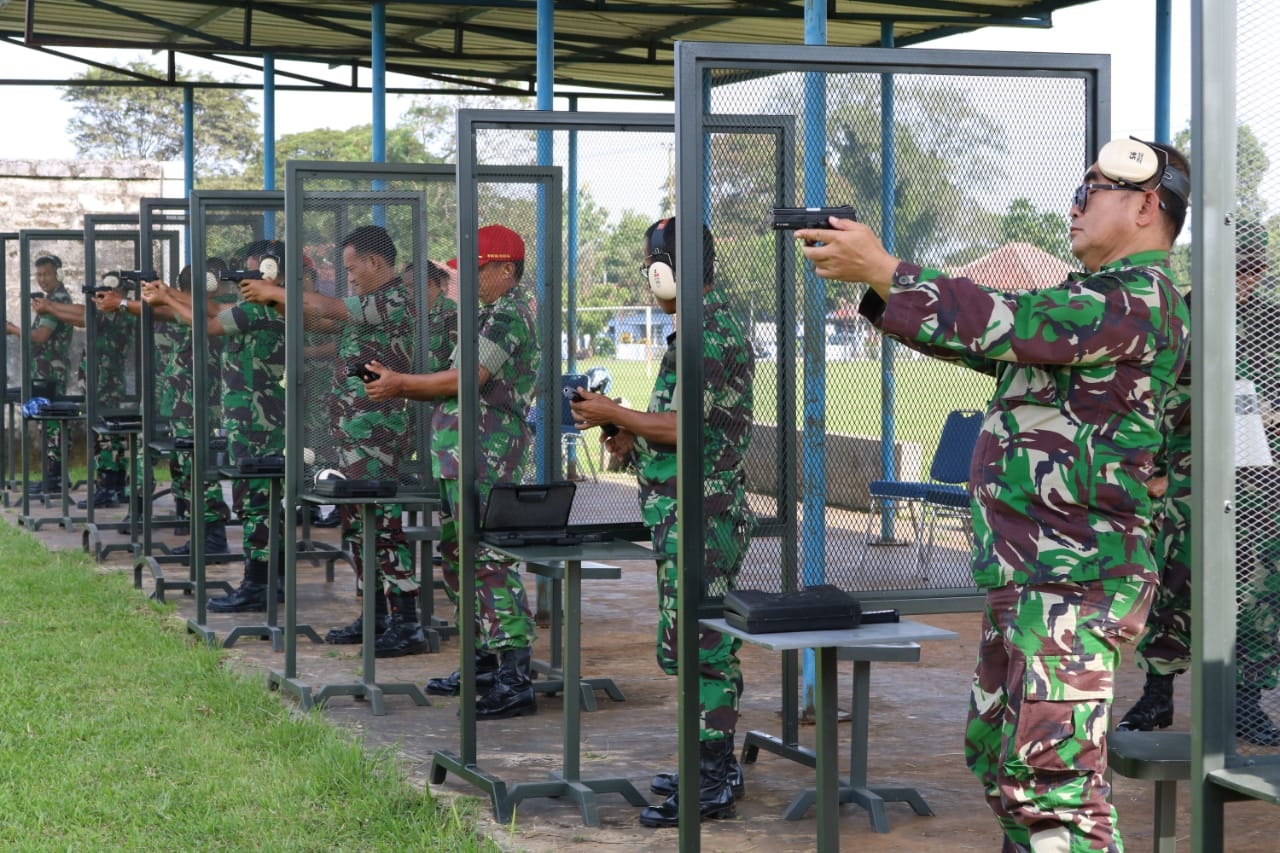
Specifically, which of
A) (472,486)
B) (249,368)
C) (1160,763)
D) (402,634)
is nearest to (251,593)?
(249,368)

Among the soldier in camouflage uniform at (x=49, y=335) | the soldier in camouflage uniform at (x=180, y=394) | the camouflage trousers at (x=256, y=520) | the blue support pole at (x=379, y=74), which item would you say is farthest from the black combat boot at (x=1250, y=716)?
the soldier in camouflage uniform at (x=49, y=335)

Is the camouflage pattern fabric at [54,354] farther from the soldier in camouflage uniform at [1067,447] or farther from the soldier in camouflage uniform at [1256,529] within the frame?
the soldier in camouflage uniform at [1256,529]

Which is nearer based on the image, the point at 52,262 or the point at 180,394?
the point at 180,394

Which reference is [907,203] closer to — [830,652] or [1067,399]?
[1067,399]

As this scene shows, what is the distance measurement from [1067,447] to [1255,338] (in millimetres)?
556

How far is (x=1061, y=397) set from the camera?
3439 mm

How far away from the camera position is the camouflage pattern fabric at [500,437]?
258 inches

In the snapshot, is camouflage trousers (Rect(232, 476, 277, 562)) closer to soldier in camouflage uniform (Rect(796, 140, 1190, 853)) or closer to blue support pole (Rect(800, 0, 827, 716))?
blue support pole (Rect(800, 0, 827, 716))

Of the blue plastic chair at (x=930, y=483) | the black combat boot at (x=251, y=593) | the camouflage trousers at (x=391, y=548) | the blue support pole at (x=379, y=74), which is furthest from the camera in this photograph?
the blue support pole at (x=379, y=74)

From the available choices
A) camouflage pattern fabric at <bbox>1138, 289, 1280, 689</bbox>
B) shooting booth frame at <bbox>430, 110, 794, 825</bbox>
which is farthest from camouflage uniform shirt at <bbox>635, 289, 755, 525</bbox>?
camouflage pattern fabric at <bbox>1138, 289, 1280, 689</bbox>

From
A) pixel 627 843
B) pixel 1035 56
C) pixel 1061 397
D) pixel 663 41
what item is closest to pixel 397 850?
pixel 627 843

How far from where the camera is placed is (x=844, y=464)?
14.9 feet

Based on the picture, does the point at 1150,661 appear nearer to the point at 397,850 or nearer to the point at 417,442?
the point at 397,850

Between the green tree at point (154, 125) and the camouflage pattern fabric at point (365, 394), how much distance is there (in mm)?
44387
